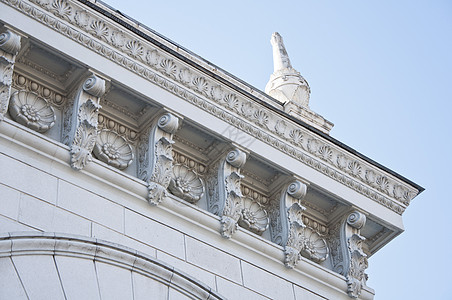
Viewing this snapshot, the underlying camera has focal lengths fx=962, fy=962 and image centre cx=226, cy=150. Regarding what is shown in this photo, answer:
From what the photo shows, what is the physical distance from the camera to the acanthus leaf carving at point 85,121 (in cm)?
890

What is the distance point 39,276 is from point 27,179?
98 cm

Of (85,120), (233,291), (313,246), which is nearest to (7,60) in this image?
(85,120)

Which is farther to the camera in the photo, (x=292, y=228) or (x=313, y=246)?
(x=313, y=246)

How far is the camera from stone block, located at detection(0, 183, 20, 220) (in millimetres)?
8133

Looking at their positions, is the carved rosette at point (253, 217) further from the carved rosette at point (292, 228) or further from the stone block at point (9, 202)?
the stone block at point (9, 202)

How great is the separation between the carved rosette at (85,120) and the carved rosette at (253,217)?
1893 mm

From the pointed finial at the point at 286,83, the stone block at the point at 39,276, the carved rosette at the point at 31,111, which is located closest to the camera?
the stone block at the point at 39,276

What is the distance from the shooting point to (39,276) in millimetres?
7918

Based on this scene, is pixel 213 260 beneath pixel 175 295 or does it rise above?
above

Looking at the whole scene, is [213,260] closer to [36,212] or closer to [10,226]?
[36,212]

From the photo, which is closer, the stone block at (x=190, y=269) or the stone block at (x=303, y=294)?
the stone block at (x=190, y=269)

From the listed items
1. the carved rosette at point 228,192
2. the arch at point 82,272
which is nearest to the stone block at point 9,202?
the arch at point 82,272

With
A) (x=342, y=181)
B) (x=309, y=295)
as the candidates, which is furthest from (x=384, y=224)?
(x=309, y=295)

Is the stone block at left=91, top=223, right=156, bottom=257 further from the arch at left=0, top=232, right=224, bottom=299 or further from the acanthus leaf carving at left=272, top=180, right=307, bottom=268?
the acanthus leaf carving at left=272, top=180, right=307, bottom=268
